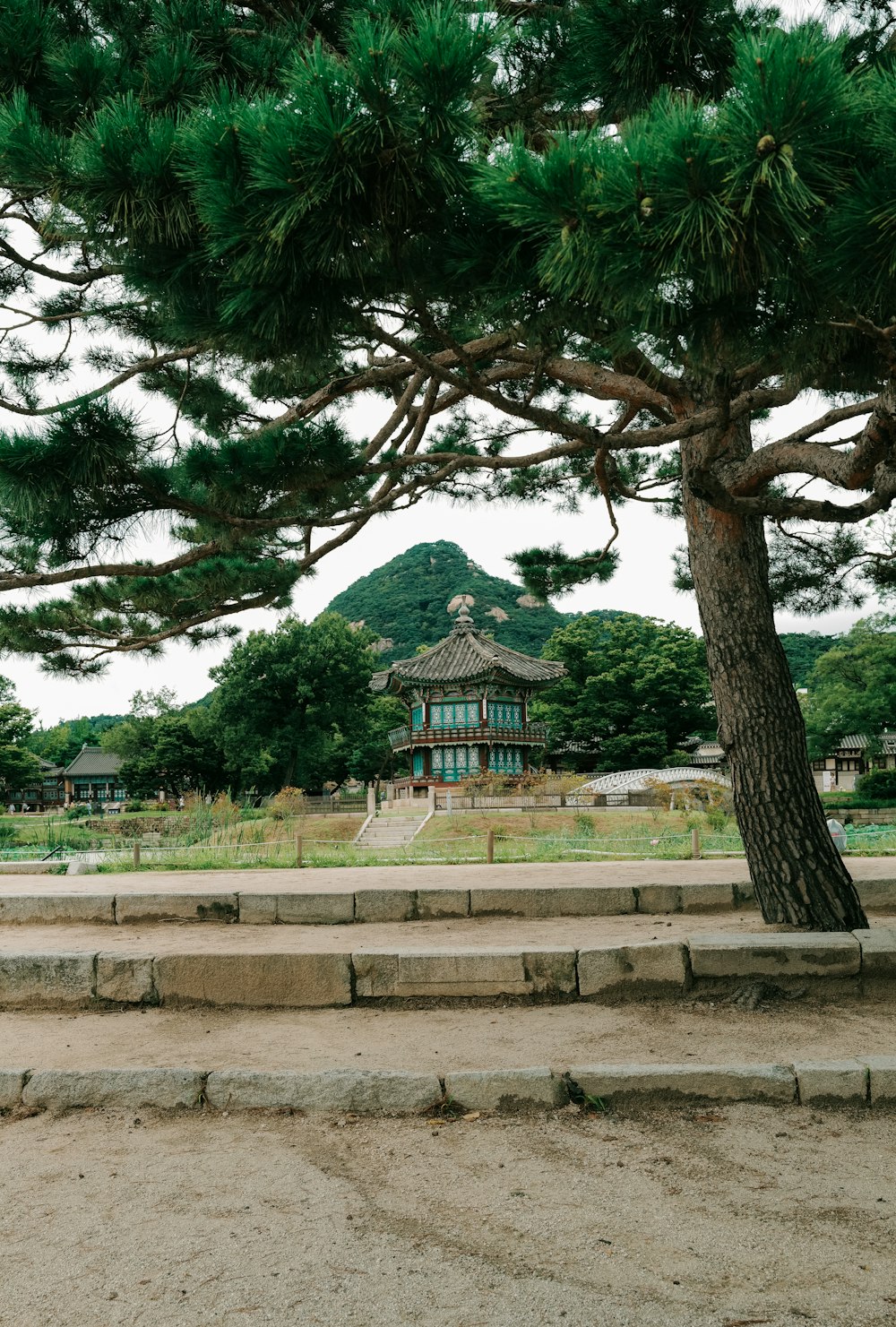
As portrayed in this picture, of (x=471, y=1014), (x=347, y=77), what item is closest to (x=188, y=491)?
(x=347, y=77)

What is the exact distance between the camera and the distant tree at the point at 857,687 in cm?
2866

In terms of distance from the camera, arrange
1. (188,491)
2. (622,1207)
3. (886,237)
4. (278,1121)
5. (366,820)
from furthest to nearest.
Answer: (366,820) < (188,491) < (278,1121) < (622,1207) < (886,237)

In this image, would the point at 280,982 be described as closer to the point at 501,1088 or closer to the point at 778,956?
the point at 501,1088

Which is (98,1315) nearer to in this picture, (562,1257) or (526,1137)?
(562,1257)

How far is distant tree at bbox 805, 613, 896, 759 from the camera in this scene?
1128 inches

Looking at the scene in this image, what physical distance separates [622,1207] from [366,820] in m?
20.6

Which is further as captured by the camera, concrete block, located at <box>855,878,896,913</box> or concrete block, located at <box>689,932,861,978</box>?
concrete block, located at <box>855,878,896,913</box>

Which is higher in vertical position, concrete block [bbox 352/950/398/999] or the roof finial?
the roof finial

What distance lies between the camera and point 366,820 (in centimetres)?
2298

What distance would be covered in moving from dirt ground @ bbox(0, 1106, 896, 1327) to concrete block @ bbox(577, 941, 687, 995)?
4.34 ft

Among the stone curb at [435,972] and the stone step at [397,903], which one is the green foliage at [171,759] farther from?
the stone curb at [435,972]

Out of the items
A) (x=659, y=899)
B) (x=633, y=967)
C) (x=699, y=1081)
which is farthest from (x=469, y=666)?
(x=699, y=1081)

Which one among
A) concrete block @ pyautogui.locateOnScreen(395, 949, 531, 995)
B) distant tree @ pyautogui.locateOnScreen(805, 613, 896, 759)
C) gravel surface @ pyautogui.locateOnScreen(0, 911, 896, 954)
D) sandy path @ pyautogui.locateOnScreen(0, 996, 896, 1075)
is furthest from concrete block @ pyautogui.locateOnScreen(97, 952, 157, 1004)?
distant tree @ pyautogui.locateOnScreen(805, 613, 896, 759)

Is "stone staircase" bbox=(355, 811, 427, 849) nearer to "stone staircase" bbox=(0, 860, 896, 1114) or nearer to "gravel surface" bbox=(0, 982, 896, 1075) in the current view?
"stone staircase" bbox=(0, 860, 896, 1114)
